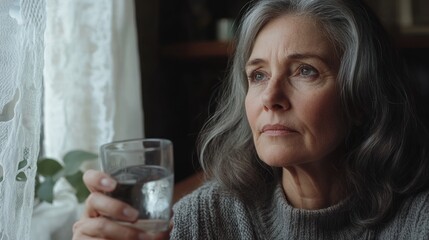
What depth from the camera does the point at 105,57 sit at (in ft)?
4.81

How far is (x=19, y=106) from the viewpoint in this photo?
837 millimetres

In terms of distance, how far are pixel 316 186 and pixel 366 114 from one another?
19 centimetres

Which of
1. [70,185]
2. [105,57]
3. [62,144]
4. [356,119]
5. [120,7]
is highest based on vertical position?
[120,7]

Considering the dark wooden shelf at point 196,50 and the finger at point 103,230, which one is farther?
the dark wooden shelf at point 196,50

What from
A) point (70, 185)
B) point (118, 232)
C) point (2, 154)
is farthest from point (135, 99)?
point (118, 232)

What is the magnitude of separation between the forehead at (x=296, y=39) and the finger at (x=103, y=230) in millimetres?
522

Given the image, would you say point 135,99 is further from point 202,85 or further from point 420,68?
point 420,68

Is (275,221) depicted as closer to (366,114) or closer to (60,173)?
(366,114)

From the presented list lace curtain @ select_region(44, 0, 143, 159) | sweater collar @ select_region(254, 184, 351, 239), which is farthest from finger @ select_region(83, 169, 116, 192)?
lace curtain @ select_region(44, 0, 143, 159)

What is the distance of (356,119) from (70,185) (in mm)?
808

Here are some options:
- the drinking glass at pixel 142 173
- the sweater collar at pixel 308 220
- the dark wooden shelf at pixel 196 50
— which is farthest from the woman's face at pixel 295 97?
the dark wooden shelf at pixel 196 50

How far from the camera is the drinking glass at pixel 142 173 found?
2.15 feet

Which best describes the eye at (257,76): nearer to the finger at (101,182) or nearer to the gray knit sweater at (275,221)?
the gray knit sweater at (275,221)

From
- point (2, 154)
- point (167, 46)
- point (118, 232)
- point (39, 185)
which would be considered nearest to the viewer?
point (118, 232)
